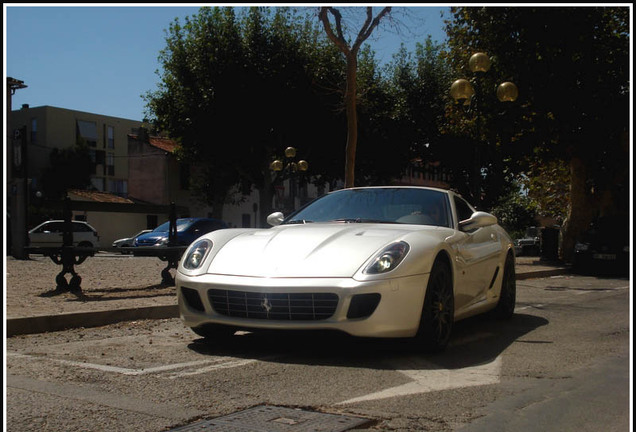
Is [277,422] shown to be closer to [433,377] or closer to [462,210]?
[433,377]

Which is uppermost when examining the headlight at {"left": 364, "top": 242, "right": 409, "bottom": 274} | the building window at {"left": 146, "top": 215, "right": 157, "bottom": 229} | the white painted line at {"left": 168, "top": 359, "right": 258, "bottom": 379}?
the building window at {"left": 146, "top": 215, "right": 157, "bottom": 229}

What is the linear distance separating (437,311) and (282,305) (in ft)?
3.98

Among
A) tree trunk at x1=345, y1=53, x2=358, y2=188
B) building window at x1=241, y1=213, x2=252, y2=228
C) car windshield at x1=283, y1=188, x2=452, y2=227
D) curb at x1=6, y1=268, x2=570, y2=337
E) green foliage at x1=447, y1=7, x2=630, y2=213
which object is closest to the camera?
car windshield at x1=283, y1=188, x2=452, y2=227

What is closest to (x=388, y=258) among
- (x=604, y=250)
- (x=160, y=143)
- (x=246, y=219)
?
(x=604, y=250)

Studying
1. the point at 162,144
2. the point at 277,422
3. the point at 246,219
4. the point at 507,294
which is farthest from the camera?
the point at 246,219

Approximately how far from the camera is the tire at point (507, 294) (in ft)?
26.5

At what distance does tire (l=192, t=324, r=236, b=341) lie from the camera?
612 cm

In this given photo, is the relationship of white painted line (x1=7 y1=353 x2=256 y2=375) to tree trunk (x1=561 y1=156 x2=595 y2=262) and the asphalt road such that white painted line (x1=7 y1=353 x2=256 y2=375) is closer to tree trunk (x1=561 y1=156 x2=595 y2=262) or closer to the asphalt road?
the asphalt road

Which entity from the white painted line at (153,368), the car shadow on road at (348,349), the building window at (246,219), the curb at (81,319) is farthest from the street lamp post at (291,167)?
the white painted line at (153,368)

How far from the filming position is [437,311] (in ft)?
19.2

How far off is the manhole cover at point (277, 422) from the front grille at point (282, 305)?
1.41 metres

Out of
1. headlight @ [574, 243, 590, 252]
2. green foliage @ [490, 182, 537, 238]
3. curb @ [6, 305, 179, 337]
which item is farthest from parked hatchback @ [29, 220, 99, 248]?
green foliage @ [490, 182, 537, 238]

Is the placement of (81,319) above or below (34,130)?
below

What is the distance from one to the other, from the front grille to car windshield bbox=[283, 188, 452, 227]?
1.41 meters
